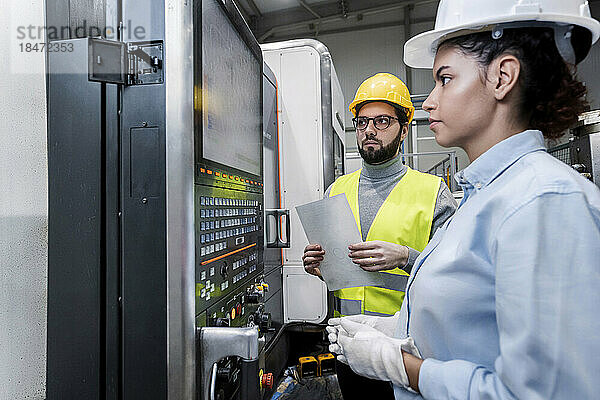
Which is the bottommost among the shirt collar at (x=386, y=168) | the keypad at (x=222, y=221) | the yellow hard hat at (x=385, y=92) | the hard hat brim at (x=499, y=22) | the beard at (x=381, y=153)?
the keypad at (x=222, y=221)

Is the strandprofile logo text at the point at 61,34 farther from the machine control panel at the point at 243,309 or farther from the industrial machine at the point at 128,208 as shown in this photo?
the machine control panel at the point at 243,309

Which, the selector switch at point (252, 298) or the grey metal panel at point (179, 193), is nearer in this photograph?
the grey metal panel at point (179, 193)

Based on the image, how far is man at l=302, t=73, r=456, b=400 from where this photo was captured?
149cm

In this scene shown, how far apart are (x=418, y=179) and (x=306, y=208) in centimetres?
53

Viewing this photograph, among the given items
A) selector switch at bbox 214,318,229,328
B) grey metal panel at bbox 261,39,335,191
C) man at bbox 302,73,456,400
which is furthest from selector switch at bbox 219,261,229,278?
grey metal panel at bbox 261,39,335,191

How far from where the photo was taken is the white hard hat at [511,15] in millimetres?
713

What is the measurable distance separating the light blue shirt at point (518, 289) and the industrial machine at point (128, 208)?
0.41 m

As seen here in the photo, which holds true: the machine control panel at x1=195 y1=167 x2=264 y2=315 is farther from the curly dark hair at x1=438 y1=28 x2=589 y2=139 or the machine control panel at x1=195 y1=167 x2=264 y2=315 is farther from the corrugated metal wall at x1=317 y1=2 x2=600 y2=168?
the corrugated metal wall at x1=317 y1=2 x2=600 y2=168

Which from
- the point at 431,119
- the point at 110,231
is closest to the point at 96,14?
the point at 110,231

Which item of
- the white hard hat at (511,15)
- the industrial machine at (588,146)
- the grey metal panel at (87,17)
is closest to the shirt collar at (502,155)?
the white hard hat at (511,15)

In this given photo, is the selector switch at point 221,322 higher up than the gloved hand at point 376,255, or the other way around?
the gloved hand at point 376,255

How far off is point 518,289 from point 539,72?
39cm

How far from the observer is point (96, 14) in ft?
2.79

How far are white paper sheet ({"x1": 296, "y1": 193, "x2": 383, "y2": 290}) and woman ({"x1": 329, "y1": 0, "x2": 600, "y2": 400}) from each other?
0.54 meters
